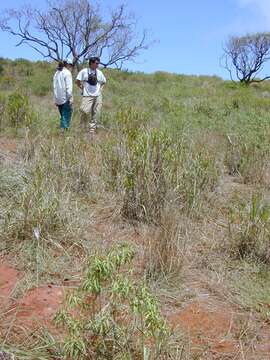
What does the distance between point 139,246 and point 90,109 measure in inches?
187

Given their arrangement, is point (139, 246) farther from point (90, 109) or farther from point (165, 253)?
point (90, 109)

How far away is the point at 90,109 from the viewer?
7.71m

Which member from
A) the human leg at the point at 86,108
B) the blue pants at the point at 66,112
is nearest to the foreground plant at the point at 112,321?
the blue pants at the point at 66,112

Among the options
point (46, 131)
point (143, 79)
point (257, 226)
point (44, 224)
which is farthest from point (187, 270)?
point (143, 79)

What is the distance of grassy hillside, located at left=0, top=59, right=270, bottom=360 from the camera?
2.09m

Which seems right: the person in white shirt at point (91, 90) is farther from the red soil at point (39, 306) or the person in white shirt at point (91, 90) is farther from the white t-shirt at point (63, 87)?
the red soil at point (39, 306)

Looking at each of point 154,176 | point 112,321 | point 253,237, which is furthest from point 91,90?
point 112,321

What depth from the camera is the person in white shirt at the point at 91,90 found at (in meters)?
7.51

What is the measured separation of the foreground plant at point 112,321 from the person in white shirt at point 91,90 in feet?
17.9

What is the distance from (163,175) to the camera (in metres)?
A: 3.84

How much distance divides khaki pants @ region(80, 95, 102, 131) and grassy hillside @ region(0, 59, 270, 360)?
87.2 inches

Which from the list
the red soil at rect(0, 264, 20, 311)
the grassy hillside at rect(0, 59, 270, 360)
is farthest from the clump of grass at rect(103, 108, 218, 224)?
the red soil at rect(0, 264, 20, 311)

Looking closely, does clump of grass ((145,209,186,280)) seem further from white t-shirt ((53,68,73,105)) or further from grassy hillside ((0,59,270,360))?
white t-shirt ((53,68,73,105))

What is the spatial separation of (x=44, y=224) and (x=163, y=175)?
1.06 m
